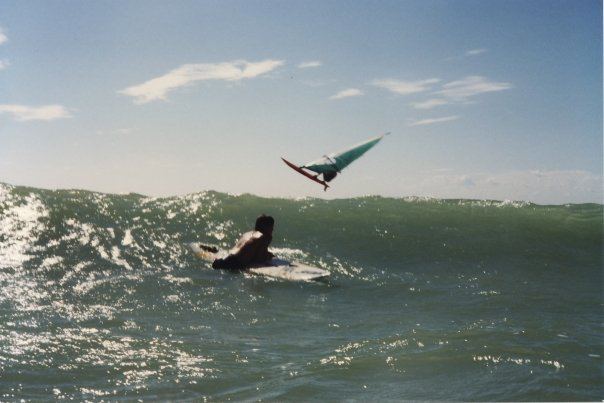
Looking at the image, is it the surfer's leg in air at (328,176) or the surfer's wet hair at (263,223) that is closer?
the surfer's leg in air at (328,176)

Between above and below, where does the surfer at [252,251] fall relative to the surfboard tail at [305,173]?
below

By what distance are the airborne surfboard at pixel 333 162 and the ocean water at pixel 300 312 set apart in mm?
2684

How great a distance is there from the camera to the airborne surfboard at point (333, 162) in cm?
1280

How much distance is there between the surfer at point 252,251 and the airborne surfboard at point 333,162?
234 cm

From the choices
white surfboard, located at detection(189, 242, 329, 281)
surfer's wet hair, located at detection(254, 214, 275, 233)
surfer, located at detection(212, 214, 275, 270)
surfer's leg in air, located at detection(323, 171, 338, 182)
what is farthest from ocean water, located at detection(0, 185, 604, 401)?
surfer's leg in air, located at detection(323, 171, 338, 182)

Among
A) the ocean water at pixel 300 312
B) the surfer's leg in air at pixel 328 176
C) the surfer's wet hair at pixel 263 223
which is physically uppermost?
the surfer's leg in air at pixel 328 176

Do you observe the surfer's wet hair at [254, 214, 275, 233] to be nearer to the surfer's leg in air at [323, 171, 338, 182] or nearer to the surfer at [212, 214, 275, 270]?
the surfer at [212, 214, 275, 270]

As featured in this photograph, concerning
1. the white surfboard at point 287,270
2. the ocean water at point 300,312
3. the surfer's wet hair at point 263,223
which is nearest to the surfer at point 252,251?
the surfer's wet hair at point 263,223

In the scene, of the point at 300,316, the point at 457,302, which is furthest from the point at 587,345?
the point at 300,316

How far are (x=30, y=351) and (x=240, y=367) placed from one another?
9.21ft

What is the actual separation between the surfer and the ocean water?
0.94 meters

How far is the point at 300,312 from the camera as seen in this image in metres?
10.1

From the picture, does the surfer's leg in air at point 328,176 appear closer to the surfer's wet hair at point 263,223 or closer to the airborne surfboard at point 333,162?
the airborne surfboard at point 333,162

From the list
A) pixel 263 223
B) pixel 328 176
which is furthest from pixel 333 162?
pixel 263 223
